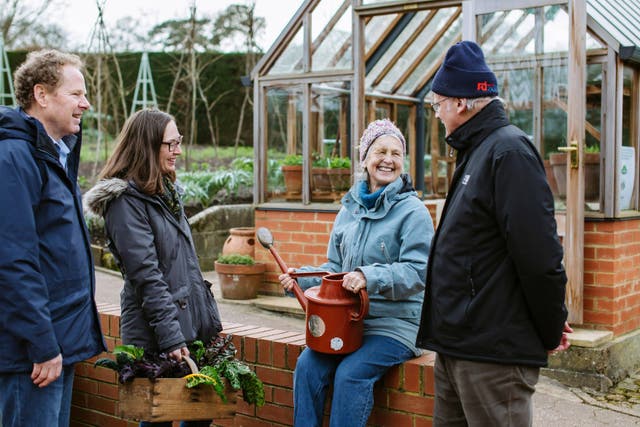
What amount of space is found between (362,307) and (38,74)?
4.85ft

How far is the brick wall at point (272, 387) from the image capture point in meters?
2.97

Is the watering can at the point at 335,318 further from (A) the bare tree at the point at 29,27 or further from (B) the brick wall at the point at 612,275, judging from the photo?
(A) the bare tree at the point at 29,27

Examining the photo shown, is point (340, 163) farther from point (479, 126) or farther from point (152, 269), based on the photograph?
point (479, 126)

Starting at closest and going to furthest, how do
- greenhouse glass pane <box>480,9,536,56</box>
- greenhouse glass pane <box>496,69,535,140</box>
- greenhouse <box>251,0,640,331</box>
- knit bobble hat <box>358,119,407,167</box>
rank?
knit bobble hat <box>358,119,407,167</box> → greenhouse <box>251,0,640,331</box> → greenhouse glass pane <box>480,9,536,56</box> → greenhouse glass pane <box>496,69,535,140</box>

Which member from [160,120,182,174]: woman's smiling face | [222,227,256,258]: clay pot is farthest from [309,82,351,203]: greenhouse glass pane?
[160,120,182,174]: woman's smiling face

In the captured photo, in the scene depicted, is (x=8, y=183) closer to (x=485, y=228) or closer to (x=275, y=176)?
(x=485, y=228)

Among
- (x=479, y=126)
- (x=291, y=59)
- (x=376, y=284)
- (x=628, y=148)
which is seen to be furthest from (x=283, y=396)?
(x=291, y=59)

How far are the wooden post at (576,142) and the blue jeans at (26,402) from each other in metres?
4.40

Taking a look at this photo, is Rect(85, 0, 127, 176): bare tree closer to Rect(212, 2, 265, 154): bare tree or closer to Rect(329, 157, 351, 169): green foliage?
Rect(212, 2, 265, 154): bare tree

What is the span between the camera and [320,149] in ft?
28.2

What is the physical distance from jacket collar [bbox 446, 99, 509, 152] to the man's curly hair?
4.62 feet

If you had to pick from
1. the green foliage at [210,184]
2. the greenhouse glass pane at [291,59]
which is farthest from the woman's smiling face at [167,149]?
the green foliage at [210,184]

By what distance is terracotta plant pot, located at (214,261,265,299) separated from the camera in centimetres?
826

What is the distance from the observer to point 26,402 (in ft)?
8.24
